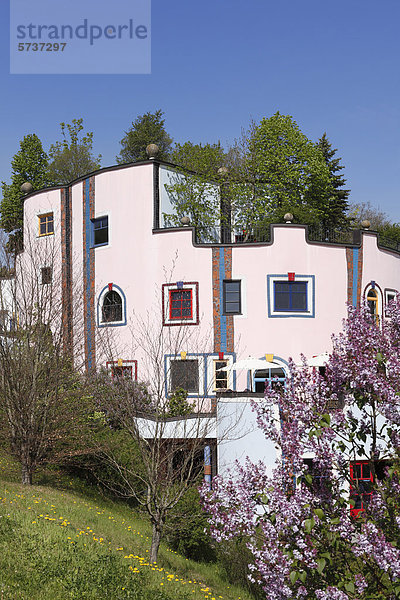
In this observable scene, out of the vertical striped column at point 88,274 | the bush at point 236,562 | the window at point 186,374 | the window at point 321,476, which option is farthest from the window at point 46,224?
the window at point 321,476

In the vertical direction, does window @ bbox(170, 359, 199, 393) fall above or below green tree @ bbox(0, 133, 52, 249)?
below

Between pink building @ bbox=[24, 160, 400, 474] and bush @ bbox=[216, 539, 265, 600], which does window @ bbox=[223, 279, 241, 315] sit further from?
→ bush @ bbox=[216, 539, 265, 600]

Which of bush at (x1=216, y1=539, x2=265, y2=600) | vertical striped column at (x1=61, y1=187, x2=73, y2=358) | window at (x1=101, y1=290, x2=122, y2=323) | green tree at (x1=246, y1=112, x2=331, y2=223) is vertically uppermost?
green tree at (x1=246, y1=112, x2=331, y2=223)

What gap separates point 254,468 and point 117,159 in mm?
53269

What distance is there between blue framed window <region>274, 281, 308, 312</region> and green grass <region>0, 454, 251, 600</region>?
11.6 m

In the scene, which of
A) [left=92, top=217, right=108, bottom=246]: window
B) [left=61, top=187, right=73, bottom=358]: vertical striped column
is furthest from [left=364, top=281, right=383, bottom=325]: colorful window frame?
[left=61, top=187, right=73, bottom=358]: vertical striped column

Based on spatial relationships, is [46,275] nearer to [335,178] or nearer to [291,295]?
[291,295]

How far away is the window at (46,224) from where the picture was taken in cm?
3377

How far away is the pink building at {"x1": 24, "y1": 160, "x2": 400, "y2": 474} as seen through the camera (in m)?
28.1

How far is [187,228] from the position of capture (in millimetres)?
28906

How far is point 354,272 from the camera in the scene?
2983 cm

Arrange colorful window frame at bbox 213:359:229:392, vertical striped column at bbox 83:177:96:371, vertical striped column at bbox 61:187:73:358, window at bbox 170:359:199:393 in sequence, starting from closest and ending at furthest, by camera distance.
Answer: colorful window frame at bbox 213:359:229:392 → window at bbox 170:359:199:393 → vertical striped column at bbox 83:177:96:371 → vertical striped column at bbox 61:187:73:358

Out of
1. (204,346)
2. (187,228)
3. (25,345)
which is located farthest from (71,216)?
(25,345)

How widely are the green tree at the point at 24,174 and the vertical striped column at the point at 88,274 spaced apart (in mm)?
18675
